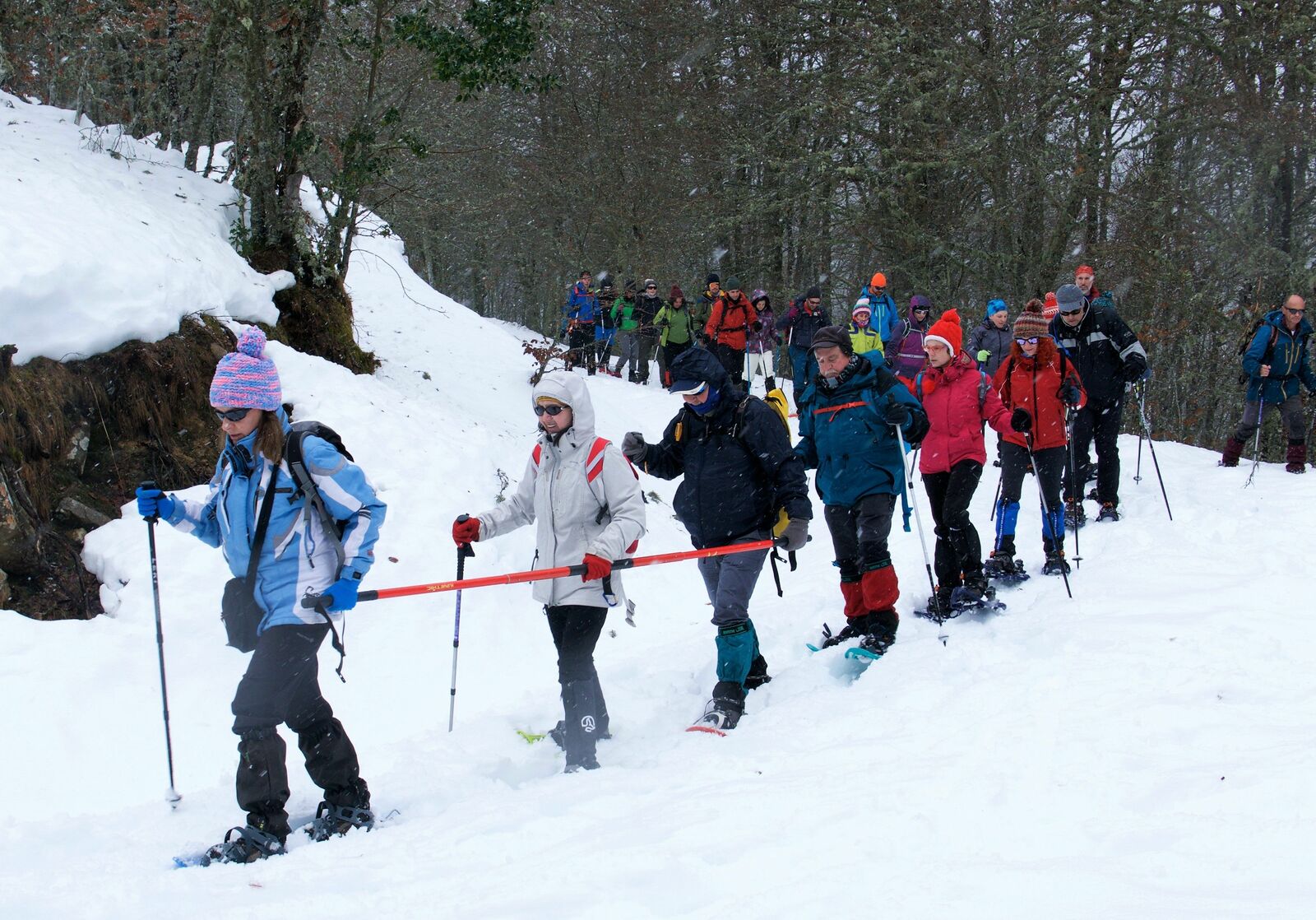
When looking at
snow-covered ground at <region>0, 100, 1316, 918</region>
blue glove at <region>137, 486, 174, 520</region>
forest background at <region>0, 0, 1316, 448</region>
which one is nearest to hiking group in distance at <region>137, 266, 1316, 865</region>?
blue glove at <region>137, 486, 174, 520</region>

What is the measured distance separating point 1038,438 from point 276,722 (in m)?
5.86

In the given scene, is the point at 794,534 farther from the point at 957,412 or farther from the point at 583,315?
the point at 583,315

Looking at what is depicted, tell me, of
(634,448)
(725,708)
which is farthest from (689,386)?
(725,708)

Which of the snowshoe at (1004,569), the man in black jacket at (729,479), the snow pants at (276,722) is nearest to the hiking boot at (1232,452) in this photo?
the snowshoe at (1004,569)

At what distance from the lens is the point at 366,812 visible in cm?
409

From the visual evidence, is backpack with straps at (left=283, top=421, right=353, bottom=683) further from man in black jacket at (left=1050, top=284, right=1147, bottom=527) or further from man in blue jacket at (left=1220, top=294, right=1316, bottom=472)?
man in blue jacket at (left=1220, top=294, right=1316, bottom=472)

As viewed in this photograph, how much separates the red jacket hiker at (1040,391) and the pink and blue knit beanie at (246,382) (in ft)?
17.5

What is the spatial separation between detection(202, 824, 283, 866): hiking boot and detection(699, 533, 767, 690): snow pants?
8.18ft

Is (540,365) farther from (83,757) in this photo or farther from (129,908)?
(129,908)

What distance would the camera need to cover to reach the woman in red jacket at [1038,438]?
7387 mm

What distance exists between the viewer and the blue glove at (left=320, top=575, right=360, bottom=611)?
390 cm

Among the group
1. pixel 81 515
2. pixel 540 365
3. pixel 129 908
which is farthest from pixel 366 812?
pixel 540 365

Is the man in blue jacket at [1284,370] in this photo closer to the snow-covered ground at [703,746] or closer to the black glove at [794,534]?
the snow-covered ground at [703,746]

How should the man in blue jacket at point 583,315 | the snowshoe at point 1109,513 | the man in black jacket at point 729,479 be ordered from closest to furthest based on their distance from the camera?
the man in black jacket at point 729,479 → the snowshoe at point 1109,513 → the man in blue jacket at point 583,315
